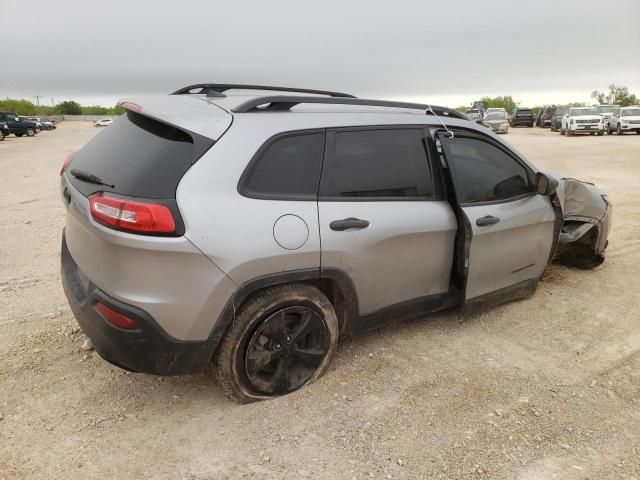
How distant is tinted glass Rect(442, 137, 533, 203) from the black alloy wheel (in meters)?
1.37

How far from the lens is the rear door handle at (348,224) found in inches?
116

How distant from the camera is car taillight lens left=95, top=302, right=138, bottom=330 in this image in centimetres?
252

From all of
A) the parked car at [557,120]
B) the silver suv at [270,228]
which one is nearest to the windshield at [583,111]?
the parked car at [557,120]

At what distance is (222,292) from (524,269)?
2.62 m

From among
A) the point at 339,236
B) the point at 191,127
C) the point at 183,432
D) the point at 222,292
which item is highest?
the point at 191,127

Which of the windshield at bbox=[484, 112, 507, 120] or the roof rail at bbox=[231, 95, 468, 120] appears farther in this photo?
the windshield at bbox=[484, 112, 507, 120]

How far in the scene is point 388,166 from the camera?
3299mm

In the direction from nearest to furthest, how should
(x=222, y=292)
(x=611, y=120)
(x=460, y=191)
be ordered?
(x=222, y=292), (x=460, y=191), (x=611, y=120)

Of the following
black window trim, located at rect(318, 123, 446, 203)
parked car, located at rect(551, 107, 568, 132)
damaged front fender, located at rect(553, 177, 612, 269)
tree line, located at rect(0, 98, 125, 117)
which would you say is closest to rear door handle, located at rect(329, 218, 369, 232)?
black window trim, located at rect(318, 123, 446, 203)

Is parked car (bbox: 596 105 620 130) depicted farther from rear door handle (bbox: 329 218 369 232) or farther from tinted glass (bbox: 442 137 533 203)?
rear door handle (bbox: 329 218 369 232)

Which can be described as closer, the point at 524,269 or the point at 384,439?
the point at 384,439

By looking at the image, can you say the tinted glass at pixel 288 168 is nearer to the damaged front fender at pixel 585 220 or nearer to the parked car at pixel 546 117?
the damaged front fender at pixel 585 220

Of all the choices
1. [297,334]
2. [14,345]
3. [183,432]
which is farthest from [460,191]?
[14,345]

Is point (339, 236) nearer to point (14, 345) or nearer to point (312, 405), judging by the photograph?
point (312, 405)
